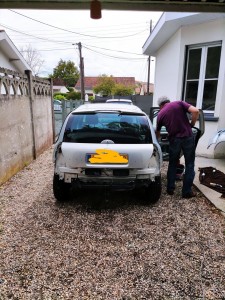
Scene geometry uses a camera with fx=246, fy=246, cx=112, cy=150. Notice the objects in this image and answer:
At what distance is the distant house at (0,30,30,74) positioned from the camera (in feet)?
36.5

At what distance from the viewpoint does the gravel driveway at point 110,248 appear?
2352 millimetres

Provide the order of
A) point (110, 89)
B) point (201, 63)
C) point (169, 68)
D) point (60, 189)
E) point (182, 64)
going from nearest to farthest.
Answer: point (60, 189)
point (201, 63)
point (182, 64)
point (169, 68)
point (110, 89)

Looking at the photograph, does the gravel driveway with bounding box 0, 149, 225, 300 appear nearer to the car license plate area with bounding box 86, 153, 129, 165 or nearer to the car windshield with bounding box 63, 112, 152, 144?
the car license plate area with bounding box 86, 153, 129, 165

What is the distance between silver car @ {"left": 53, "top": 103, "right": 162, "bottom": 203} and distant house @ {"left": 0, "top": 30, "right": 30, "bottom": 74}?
9073 mm

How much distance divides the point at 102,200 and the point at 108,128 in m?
1.31

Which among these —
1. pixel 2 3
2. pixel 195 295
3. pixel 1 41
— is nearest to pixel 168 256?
pixel 195 295

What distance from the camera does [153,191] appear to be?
158 inches

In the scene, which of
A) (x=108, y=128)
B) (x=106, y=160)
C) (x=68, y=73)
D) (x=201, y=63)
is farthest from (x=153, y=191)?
(x=68, y=73)

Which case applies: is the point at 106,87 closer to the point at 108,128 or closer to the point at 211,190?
the point at 211,190

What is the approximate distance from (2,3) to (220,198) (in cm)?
458

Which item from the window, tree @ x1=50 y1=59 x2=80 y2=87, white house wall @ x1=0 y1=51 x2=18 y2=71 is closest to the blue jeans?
the window

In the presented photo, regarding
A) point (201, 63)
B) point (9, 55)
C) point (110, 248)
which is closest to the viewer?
point (110, 248)

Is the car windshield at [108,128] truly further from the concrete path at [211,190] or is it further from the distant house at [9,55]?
the distant house at [9,55]

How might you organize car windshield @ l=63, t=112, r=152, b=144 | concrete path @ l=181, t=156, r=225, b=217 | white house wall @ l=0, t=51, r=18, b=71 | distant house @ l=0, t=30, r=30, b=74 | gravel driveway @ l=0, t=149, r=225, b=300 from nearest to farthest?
gravel driveway @ l=0, t=149, r=225, b=300 → car windshield @ l=63, t=112, r=152, b=144 → concrete path @ l=181, t=156, r=225, b=217 → distant house @ l=0, t=30, r=30, b=74 → white house wall @ l=0, t=51, r=18, b=71
